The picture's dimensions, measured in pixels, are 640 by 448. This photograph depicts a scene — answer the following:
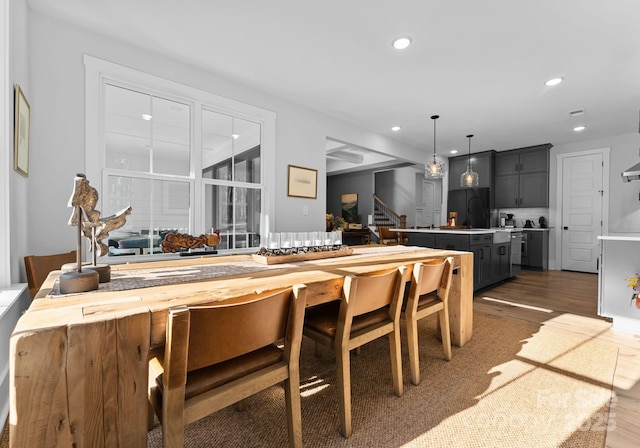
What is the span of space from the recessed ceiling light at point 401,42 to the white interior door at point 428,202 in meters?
6.88

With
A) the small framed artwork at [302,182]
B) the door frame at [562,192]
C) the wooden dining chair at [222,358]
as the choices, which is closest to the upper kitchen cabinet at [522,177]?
the door frame at [562,192]

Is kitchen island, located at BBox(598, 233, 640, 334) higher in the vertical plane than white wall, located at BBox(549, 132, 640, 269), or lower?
lower

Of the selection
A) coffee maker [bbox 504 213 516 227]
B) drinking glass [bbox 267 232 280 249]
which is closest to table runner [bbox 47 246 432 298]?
drinking glass [bbox 267 232 280 249]

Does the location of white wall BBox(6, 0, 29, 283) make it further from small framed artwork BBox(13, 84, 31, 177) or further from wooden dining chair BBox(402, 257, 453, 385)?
wooden dining chair BBox(402, 257, 453, 385)

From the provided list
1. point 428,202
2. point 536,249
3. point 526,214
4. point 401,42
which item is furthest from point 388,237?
point 401,42

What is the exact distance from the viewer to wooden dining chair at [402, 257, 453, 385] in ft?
6.02

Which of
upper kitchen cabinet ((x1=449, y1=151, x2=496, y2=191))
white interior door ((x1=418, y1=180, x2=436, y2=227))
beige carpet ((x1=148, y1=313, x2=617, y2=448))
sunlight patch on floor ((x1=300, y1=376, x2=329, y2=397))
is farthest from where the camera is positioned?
white interior door ((x1=418, y1=180, x2=436, y2=227))

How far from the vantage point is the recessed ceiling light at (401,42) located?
8.45ft

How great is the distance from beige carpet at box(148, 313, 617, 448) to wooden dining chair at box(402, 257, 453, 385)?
0.54 feet

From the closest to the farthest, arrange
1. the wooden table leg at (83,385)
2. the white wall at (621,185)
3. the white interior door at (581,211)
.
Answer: the wooden table leg at (83,385) → the white wall at (621,185) → the white interior door at (581,211)

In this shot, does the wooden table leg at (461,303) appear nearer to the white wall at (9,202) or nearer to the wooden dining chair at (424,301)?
the wooden dining chair at (424,301)

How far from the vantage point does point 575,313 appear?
10.9 feet

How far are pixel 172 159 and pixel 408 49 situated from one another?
254 cm

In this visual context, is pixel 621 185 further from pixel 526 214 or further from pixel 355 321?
pixel 355 321
